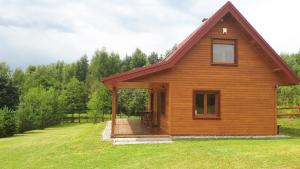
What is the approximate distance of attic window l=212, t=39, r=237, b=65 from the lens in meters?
16.4

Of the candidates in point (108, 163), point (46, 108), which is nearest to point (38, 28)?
point (46, 108)

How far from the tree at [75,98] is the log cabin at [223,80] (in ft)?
125

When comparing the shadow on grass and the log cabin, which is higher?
the log cabin

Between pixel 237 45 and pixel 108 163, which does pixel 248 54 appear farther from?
pixel 108 163

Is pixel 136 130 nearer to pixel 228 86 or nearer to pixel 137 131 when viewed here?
pixel 137 131

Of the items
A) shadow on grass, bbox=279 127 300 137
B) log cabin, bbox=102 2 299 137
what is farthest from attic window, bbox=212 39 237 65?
shadow on grass, bbox=279 127 300 137

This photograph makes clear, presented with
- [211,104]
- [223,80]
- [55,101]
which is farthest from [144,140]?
[55,101]

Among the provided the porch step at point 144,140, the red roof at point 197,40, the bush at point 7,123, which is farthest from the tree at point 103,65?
the porch step at point 144,140

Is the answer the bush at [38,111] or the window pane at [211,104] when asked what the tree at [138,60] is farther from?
the window pane at [211,104]

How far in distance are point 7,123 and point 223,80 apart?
2213 cm

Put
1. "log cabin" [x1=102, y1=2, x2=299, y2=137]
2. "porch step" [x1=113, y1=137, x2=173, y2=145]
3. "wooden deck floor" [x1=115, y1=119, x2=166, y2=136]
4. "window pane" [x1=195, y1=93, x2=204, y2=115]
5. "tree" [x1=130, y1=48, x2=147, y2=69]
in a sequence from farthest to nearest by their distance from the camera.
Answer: "tree" [x1=130, y1=48, x2=147, y2=69]
"wooden deck floor" [x1=115, y1=119, x2=166, y2=136]
"window pane" [x1=195, y1=93, x2=204, y2=115]
"log cabin" [x1=102, y1=2, x2=299, y2=137]
"porch step" [x1=113, y1=137, x2=173, y2=145]

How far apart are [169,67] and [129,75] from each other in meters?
1.82

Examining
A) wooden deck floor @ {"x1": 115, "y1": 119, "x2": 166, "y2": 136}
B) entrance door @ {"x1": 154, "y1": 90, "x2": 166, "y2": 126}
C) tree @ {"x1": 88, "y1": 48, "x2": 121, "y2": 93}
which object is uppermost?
tree @ {"x1": 88, "y1": 48, "x2": 121, "y2": 93}

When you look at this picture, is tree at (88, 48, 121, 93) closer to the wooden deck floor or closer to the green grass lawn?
the wooden deck floor
